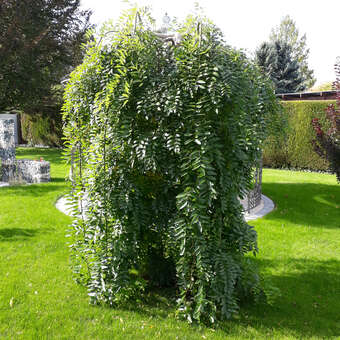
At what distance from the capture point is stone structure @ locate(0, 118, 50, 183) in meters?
9.31

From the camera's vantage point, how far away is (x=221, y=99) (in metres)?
2.73

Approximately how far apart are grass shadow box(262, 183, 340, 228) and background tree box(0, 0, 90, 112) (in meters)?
12.0

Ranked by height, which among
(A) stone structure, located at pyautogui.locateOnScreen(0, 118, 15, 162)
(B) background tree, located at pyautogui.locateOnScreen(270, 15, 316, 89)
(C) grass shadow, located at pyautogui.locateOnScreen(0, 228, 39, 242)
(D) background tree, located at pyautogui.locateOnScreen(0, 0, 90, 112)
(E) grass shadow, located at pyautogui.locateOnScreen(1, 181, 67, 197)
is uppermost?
(B) background tree, located at pyautogui.locateOnScreen(270, 15, 316, 89)

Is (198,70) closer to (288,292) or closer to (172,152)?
(172,152)

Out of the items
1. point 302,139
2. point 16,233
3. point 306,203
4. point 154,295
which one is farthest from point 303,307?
point 302,139

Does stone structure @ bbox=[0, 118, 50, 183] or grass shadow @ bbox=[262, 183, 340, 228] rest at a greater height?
stone structure @ bbox=[0, 118, 50, 183]

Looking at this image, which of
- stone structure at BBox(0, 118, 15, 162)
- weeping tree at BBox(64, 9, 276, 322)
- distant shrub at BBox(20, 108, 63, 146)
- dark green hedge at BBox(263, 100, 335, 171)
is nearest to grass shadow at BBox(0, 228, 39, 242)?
weeping tree at BBox(64, 9, 276, 322)

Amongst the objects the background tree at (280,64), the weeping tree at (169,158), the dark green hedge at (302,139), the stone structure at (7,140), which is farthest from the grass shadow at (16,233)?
the background tree at (280,64)

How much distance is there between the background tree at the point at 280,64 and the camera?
69.7 feet

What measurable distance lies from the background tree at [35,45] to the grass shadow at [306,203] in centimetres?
1202

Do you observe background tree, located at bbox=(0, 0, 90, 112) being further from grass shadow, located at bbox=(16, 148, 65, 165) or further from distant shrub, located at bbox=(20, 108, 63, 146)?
grass shadow, located at bbox=(16, 148, 65, 165)

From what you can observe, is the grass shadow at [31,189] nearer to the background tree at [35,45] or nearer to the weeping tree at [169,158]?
the weeping tree at [169,158]

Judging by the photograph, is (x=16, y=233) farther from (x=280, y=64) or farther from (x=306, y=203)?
(x=280, y=64)

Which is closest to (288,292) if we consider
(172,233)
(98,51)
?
(172,233)
